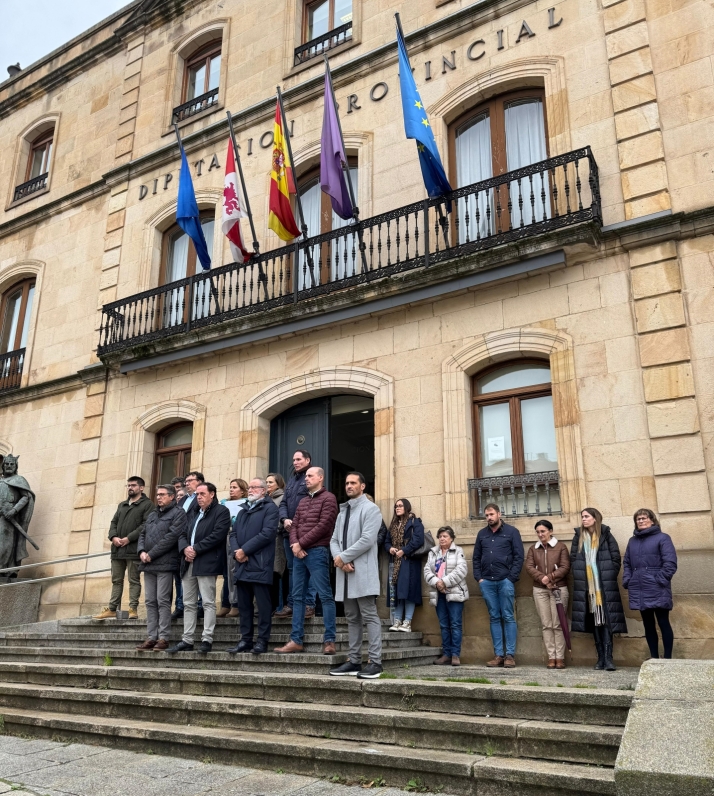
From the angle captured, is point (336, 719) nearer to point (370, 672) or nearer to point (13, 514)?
point (370, 672)

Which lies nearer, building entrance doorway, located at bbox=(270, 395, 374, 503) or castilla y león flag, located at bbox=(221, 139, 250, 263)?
building entrance doorway, located at bbox=(270, 395, 374, 503)

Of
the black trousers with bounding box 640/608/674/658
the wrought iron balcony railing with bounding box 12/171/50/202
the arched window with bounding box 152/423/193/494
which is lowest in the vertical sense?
the black trousers with bounding box 640/608/674/658

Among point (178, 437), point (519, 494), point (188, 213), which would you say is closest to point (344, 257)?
point (188, 213)

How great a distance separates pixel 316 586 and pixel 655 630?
323cm

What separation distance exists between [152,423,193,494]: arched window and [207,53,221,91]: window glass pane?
6.80 metres

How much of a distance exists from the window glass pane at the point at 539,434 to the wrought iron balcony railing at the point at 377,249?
6.70 feet

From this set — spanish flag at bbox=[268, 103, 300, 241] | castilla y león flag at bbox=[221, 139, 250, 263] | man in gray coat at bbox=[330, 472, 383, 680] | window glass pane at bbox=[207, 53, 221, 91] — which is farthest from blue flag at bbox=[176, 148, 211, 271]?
man in gray coat at bbox=[330, 472, 383, 680]

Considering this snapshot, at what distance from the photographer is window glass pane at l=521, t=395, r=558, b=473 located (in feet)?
29.0

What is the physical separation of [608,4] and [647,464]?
6.13m

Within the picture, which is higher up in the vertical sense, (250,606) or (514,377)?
(514,377)

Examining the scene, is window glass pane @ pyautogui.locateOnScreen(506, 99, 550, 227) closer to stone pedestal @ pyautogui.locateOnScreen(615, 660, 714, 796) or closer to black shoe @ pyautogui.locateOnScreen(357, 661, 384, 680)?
black shoe @ pyautogui.locateOnScreen(357, 661, 384, 680)

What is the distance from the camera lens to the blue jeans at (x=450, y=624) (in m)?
7.87

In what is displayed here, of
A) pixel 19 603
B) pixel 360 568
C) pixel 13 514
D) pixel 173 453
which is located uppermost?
pixel 173 453

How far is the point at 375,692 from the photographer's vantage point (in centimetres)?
548
